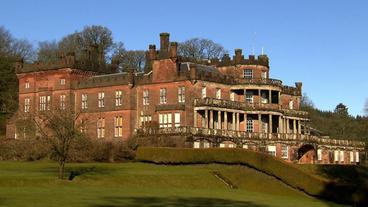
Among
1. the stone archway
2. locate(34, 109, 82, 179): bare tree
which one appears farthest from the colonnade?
locate(34, 109, 82, 179): bare tree

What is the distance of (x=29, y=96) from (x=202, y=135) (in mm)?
25667

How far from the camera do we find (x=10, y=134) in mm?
79750

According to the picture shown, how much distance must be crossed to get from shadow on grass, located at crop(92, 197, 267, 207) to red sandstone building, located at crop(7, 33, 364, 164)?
98.3 feet

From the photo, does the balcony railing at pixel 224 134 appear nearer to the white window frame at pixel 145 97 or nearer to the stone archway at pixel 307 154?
the stone archway at pixel 307 154

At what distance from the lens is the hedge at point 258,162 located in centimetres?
4616

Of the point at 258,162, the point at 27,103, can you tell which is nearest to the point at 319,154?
the point at 258,162

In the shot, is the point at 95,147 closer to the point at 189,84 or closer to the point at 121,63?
the point at 189,84

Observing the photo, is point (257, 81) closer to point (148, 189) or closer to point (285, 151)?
point (285, 151)

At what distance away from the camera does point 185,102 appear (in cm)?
6981

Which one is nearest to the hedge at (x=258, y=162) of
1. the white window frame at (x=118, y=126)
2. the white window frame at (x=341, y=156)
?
the white window frame at (x=118, y=126)

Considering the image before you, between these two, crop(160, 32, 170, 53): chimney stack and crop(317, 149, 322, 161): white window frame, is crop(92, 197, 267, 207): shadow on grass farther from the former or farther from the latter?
crop(317, 149, 322, 161): white window frame

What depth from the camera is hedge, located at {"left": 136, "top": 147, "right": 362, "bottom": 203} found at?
46.2m

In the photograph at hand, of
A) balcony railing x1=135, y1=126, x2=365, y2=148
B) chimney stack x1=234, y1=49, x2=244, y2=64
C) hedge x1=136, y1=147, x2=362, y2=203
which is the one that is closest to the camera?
hedge x1=136, y1=147, x2=362, y2=203

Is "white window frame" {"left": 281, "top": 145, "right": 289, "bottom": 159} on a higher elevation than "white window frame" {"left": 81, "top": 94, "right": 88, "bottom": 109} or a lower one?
lower
